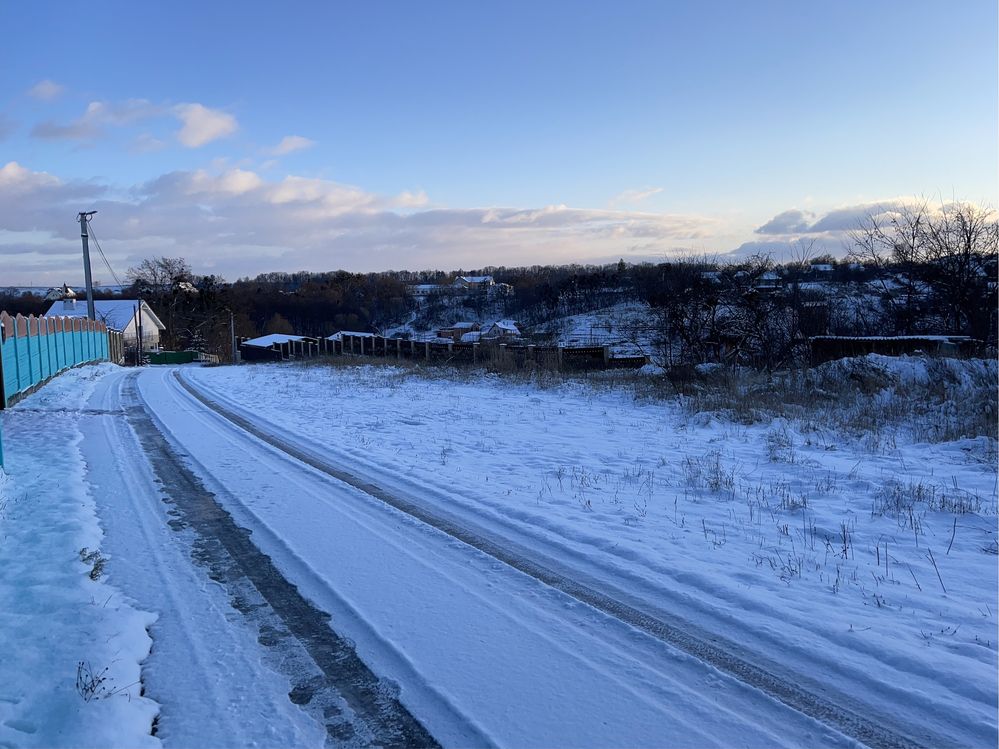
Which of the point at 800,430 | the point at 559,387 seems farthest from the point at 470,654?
the point at 559,387

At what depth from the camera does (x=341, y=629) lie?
3.95m

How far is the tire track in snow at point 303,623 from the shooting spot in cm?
303

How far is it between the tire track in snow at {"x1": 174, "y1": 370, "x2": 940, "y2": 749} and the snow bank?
2.52 m

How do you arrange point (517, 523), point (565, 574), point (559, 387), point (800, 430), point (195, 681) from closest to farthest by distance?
point (195, 681), point (565, 574), point (517, 523), point (800, 430), point (559, 387)

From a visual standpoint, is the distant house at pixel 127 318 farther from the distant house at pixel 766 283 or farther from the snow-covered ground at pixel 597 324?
the distant house at pixel 766 283

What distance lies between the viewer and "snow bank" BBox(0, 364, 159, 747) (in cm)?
299

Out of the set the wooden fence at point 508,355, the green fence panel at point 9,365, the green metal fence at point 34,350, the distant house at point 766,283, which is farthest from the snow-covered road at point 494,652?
the distant house at point 766,283

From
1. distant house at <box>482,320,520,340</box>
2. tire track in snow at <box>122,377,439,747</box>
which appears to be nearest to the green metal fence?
tire track in snow at <box>122,377,439,747</box>

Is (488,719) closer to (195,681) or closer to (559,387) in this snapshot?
(195,681)

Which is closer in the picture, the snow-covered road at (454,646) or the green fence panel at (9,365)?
the snow-covered road at (454,646)

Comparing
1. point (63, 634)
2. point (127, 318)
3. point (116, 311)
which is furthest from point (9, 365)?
point (116, 311)

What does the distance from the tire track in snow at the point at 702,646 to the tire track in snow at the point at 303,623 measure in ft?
4.99

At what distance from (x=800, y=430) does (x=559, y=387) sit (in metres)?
7.77

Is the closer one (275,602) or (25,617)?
(25,617)
